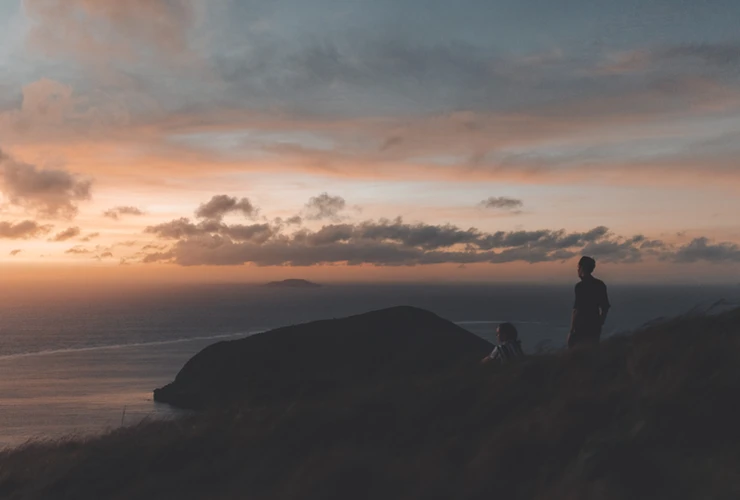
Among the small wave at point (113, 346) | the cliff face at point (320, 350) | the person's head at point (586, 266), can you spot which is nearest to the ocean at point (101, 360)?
the small wave at point (113, 346)

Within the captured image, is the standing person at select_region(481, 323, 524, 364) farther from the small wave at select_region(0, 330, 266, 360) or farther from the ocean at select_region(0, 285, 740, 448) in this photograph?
the small wave at select_region(0, 330, 266, 360)

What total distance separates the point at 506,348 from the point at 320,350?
83830 millimetres

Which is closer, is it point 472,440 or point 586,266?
point 472,440

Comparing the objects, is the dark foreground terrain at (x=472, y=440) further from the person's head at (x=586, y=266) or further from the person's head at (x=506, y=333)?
the person's head at (x=586, y=266)

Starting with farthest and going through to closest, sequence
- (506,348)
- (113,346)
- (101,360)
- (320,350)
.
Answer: (113,346), (101,360), (320,350), (506,348)

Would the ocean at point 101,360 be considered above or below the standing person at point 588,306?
below

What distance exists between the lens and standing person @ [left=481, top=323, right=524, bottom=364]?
31.1 feet

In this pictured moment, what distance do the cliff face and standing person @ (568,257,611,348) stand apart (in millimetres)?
63027

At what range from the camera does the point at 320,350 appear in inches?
3622

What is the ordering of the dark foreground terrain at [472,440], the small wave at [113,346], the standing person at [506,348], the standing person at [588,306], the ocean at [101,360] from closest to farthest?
1. the dark foreground terrain at [472,440]
2. the standing person at [506,348]
3. the standing person at [588,306]
4. the ocean at [101,360]
5. the small wave at [113,346]

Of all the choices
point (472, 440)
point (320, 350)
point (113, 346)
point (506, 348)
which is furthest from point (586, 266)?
point (113, 346)

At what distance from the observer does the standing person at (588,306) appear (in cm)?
1019

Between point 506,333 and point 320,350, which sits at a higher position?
point 506,333

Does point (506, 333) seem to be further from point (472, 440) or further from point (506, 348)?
point (472, 440)
